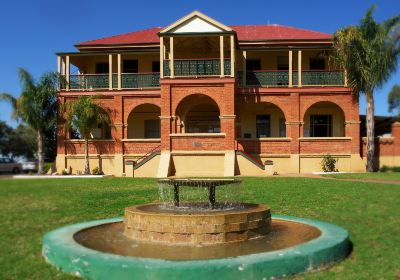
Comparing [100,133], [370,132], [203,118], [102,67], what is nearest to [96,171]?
[100,133]

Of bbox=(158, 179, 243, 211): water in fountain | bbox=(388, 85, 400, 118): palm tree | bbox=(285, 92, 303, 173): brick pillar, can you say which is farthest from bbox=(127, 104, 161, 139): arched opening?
bbox=(388, 85, 400, 118): palm tree

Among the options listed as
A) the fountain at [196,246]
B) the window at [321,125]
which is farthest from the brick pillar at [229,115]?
the fountain at [196,246]

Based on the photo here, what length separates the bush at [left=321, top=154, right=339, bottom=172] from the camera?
2817cm

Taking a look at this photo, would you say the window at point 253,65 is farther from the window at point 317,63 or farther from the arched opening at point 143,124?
the arched opening at point 143,124

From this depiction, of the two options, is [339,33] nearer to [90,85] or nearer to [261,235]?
[90,85]

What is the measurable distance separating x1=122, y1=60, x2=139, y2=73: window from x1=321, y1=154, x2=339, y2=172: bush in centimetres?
1440

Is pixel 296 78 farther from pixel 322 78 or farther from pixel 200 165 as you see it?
pixel 200 165

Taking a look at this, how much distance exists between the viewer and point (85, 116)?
92.7ft

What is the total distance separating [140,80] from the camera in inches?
1208

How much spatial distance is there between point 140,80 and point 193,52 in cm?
407

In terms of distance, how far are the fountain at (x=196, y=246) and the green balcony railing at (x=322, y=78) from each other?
2087 centimetres

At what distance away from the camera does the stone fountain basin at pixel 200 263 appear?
6027mm

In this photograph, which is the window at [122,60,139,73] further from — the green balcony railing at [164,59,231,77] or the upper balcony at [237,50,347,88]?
the upper balcony at [237,50,347,88]

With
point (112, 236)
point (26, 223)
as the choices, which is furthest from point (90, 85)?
point (112, 236)
